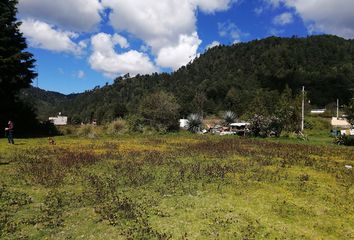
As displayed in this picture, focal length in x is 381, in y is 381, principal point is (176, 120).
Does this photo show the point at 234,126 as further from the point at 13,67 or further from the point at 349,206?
the point at 349,206

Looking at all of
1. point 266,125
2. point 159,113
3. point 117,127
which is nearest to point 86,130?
point 117,127

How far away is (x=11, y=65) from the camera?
46.7 meters

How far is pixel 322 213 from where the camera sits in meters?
12.9

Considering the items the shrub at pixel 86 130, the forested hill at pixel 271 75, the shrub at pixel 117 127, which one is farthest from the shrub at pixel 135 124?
the forested hill at pixel 271 75

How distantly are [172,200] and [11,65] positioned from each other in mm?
39740

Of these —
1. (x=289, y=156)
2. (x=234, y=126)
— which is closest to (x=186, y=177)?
(x=289, y=156)

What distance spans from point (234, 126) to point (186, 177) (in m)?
55.5

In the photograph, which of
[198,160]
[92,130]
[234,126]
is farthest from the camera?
[234,126]

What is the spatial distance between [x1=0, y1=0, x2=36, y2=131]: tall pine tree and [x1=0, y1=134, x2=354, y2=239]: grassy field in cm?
2685

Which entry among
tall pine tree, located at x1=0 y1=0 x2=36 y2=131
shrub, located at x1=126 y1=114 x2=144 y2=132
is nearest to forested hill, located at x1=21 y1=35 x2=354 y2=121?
shrub, located at x1=126 y1=114 x2=144 y2=132

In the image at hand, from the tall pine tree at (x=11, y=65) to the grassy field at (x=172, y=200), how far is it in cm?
2685

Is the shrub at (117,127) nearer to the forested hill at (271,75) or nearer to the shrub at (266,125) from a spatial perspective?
the shrub at (266,125)

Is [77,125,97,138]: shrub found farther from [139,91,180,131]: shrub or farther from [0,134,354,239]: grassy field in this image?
[0,134,354,239]: grassy field

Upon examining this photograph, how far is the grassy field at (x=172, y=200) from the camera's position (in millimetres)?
10766
